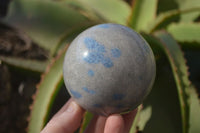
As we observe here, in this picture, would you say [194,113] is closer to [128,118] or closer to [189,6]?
[128,118]

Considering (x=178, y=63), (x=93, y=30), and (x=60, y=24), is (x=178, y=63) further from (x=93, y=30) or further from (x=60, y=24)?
Result: (x=60, y=24)

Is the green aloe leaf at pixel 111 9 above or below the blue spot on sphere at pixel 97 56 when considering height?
below

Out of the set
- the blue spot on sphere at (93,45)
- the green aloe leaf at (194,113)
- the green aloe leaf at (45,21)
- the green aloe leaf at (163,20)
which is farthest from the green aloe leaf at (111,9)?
the blue spot on sphere at (93,45)

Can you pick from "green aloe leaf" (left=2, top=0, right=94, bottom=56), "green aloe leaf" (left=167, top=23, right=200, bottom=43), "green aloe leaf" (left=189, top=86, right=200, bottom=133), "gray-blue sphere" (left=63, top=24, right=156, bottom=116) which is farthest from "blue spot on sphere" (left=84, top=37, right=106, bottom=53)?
"green aloe leaf" (left=2, top=0, right=94, bottom=56)

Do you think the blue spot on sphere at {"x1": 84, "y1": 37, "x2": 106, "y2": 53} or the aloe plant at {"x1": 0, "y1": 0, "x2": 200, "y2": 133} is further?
the aloe plant at {"x1": 0, "y1": 0, "x2": 200, "y2": 133}

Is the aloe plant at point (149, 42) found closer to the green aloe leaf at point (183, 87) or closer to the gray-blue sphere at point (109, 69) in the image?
the green aloe leaf at point (183, 87)

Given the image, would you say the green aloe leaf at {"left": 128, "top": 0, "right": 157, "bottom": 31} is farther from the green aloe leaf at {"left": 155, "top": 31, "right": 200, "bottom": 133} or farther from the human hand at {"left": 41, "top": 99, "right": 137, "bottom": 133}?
the human hand at {"left": 41, "top": 99, "right": 137, "bottom": 133}

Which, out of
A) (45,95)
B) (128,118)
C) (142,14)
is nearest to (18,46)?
(45,95)
